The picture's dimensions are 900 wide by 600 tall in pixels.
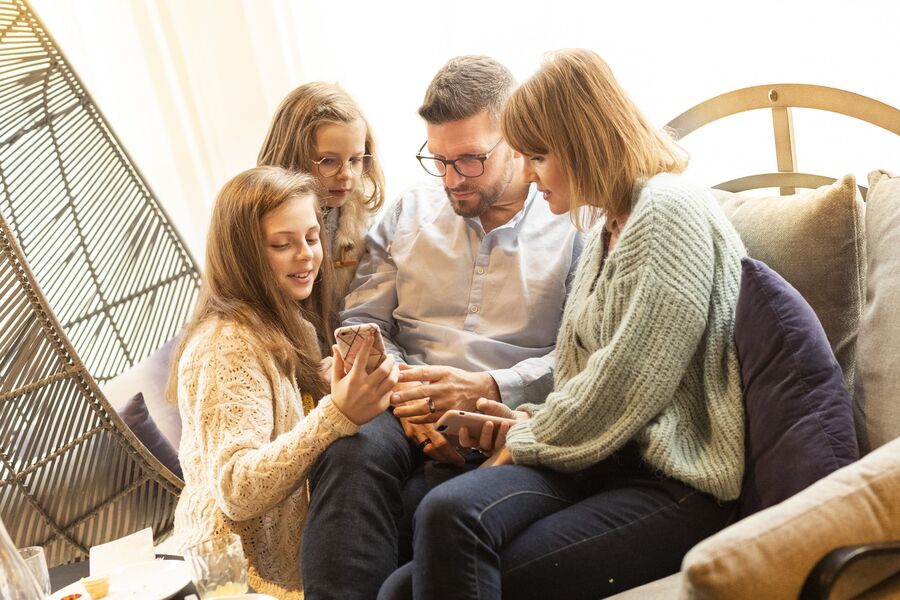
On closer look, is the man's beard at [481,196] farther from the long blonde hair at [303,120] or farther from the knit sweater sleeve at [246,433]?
the knit sweater sleeve at [246,433]

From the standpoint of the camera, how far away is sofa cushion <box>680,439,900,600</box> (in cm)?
88

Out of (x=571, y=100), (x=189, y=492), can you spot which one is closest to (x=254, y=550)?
(x=189, y=492)

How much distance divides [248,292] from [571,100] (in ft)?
2.41

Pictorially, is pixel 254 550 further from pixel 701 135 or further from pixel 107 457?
pixel 701 135

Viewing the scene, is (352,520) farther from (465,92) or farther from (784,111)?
(784,111)

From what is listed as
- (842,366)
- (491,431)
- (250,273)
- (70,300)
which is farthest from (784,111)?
(70,300)

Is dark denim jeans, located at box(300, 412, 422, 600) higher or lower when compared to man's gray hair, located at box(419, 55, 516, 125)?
lower

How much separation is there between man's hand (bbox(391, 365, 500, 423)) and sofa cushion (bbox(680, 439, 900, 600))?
0.96 m

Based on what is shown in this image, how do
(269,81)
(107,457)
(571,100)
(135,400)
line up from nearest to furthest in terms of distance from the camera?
A: (571,100) < (107,457) < (135,400) < (269,81)

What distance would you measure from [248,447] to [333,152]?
762 mm

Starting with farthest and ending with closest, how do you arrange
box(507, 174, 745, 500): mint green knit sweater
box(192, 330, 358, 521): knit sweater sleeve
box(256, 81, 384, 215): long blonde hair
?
box(256, 81, 384, 215): long blonde hair → box(192, 330, 358, 521): knit sweater sleeve → box(507, 174, 745, 500): mint green knit sweater

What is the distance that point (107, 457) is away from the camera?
6.86 feet

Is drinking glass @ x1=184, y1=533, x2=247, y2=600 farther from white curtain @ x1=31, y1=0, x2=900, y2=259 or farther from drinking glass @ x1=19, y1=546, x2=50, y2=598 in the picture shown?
white curtain @ x1=31, y1=0, x2=900, y2=259

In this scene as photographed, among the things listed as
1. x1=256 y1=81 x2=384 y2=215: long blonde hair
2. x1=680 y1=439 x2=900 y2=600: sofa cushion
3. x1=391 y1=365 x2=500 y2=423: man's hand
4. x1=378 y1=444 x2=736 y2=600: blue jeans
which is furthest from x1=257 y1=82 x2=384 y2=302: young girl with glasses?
x1=680 y1=439 x2=900 y2=600: sofa cushion
